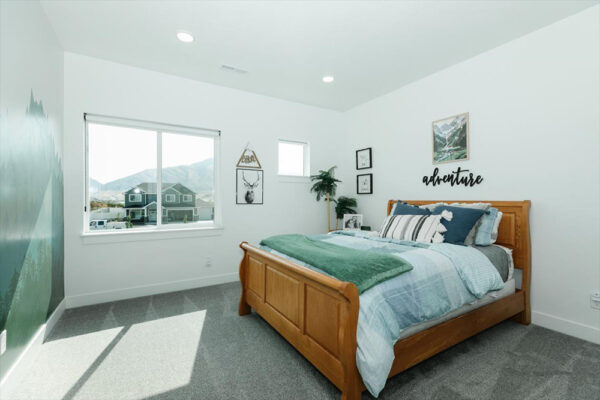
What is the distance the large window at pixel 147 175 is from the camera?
3.19 m

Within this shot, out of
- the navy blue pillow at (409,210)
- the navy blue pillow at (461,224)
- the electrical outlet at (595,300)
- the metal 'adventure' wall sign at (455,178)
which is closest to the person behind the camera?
the electrical outlet at (595,300)

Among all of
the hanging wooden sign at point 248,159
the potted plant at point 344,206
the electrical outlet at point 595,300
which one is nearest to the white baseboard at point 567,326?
the electrical outlet at point 595,300

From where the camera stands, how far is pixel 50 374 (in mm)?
1825

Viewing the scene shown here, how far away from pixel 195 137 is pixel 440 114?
10.5 ft

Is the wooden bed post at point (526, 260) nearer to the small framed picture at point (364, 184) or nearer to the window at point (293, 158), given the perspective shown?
the small framed picture at point (364, 184)

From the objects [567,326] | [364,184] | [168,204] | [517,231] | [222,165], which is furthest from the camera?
[364,184]

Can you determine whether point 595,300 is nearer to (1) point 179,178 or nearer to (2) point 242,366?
(2) point 242,366

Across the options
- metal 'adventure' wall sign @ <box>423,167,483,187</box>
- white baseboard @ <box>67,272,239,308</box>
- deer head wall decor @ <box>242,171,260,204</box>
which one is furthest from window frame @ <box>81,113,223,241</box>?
metal 'adventure' wall sign @ <box>423,167,483,187</box>

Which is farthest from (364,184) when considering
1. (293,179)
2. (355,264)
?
(355,264)

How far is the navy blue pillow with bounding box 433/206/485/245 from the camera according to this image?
2.46 m

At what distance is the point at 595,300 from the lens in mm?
2236

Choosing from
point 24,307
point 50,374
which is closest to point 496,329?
point 50,374

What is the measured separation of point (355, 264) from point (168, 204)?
2831 mm

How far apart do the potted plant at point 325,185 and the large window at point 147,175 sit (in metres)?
1.60
